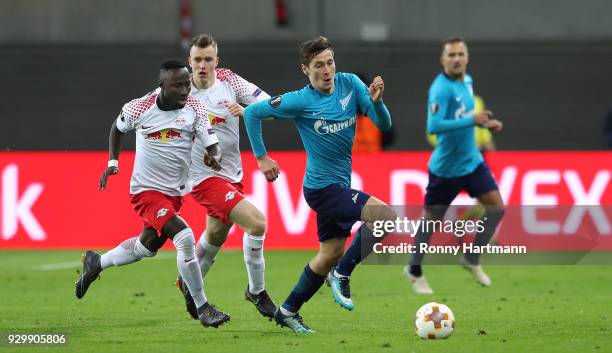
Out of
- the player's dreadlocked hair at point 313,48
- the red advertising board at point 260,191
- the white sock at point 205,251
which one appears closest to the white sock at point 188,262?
the white sock at point 205,251

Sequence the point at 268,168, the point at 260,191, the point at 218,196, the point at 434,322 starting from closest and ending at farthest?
the point at 434,322 → the point at 268,168 → the point at 218,196 → the point at 260,191

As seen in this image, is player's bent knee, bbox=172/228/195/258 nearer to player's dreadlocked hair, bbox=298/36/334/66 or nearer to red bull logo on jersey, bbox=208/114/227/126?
red bull logo on jersey, bbox=208/114/227/126

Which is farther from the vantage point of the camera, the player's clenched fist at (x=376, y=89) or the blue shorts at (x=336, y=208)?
the blue shorts at (x=336, y=208)

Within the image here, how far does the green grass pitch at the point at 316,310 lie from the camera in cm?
952

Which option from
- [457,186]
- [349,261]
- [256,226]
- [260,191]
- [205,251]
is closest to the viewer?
[256,226]

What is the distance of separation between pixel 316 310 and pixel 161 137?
220 centimetres

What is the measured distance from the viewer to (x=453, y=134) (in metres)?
13.4

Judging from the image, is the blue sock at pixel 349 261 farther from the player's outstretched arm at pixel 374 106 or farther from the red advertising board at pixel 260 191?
the red advertising board at pixel 260 191

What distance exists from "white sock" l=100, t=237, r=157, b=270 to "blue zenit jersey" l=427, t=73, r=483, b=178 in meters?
3.34

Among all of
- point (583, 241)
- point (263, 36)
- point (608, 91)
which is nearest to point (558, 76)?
point (608, 91)

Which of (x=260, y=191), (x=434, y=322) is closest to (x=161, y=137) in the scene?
(x=434, y=322)

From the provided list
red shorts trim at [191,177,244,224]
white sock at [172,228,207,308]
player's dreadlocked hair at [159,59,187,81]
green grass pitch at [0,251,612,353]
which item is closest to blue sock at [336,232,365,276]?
green grass pitch at [0,251,612,353]

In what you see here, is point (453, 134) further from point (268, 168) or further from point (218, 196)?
point (268, 168)

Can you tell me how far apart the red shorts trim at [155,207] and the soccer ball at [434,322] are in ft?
7.05
